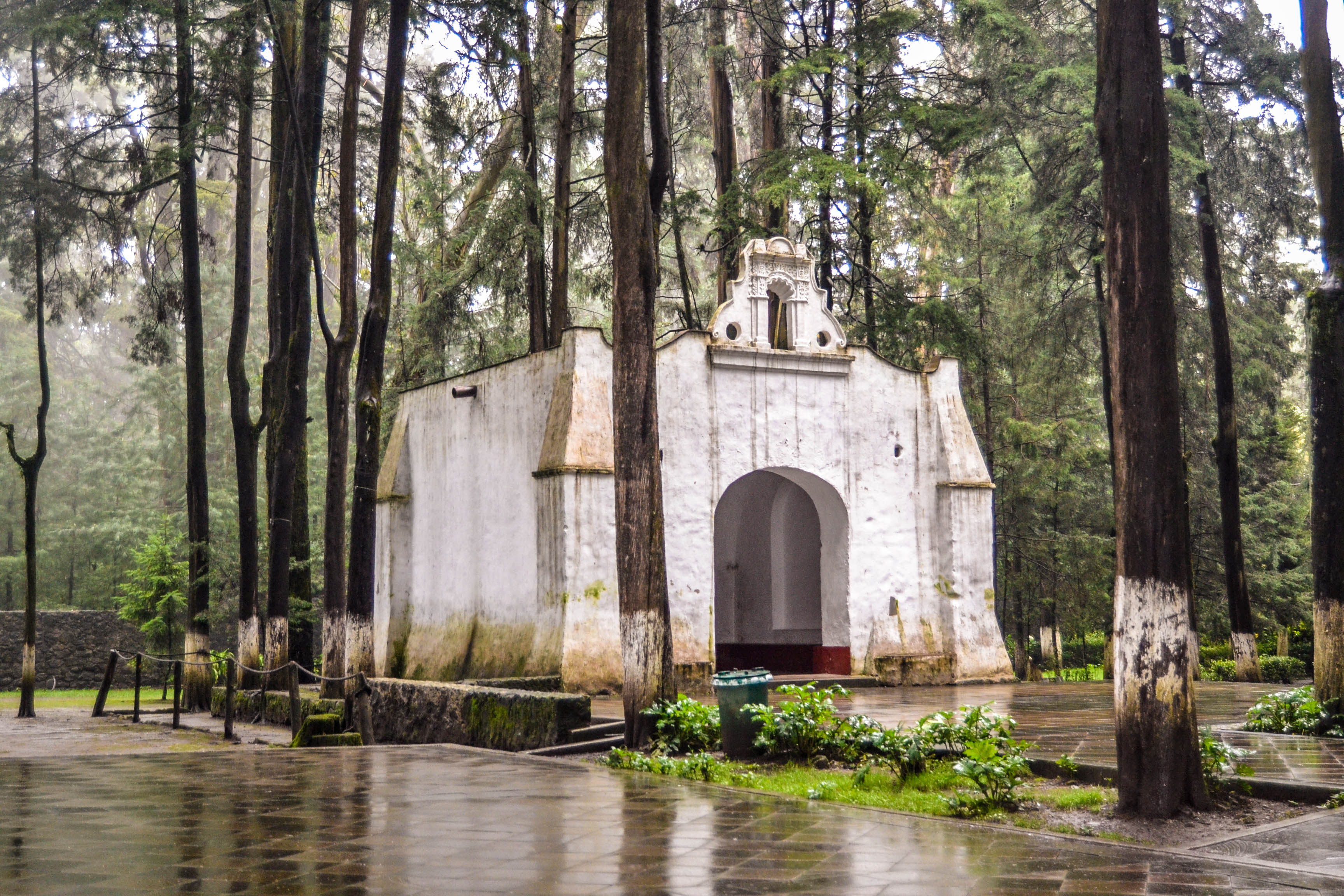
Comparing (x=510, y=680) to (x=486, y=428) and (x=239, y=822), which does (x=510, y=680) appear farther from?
(x=239, y=822)

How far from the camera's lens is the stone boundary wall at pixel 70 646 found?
28.3 metres

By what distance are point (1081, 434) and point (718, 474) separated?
523 inches

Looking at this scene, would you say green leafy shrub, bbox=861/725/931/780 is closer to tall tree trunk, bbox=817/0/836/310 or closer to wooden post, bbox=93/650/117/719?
wooden post, bbox=93/650/117/719

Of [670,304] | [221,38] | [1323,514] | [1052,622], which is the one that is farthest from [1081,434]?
[221,38]

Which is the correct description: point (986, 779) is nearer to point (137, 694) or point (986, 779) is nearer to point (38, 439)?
point (137, 694)

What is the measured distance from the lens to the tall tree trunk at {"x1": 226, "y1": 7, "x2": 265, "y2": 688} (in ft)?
61.1

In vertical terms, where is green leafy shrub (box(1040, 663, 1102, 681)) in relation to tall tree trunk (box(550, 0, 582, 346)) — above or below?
below

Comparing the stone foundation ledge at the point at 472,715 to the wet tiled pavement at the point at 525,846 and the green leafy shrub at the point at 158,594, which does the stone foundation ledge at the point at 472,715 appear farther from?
the green leafy shrub at the point at 158,594

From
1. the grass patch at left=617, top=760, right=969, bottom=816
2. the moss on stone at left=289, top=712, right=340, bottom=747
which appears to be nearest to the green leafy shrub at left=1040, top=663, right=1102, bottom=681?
the moss on stone at left=289, top=712, right=340, bottom=747

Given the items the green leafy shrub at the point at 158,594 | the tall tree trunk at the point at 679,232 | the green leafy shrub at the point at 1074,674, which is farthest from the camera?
the green leafy shrub at the point at 158,594

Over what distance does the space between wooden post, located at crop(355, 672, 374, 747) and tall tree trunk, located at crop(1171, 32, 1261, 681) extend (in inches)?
535

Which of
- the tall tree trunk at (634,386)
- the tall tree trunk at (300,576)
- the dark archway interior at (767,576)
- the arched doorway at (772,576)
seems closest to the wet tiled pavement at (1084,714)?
the tall tree trunk at (634,386)

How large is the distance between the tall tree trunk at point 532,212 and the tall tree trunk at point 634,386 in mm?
9938

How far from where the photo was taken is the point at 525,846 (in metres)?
5.97
